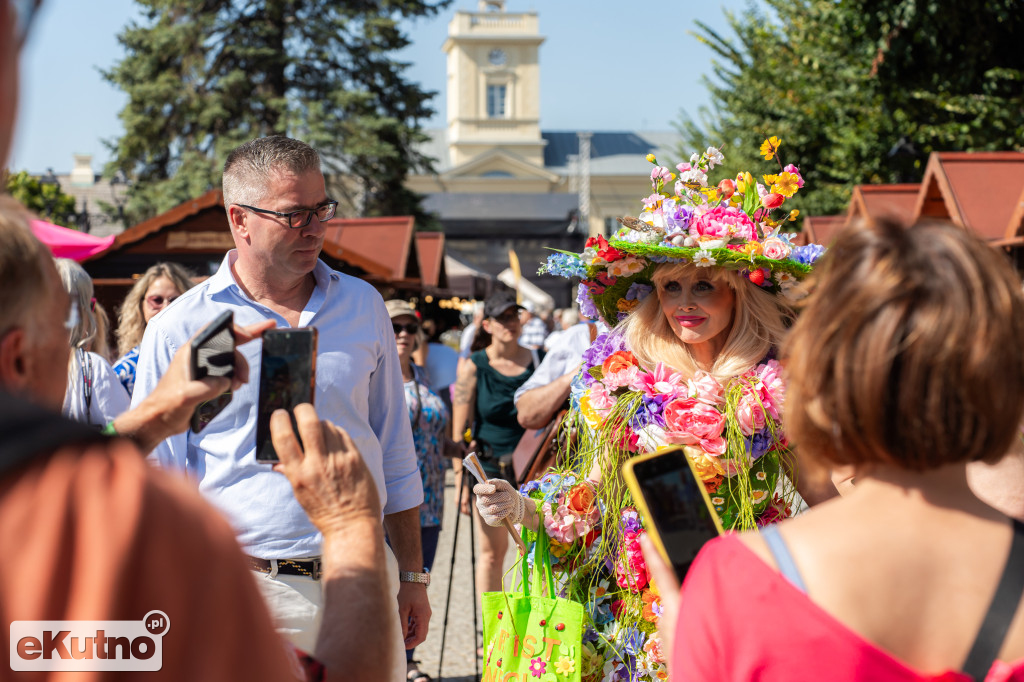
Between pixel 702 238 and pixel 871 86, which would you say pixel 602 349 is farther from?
pixel 871 86

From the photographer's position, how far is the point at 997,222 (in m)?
8.46

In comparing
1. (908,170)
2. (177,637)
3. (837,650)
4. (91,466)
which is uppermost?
(908,170)

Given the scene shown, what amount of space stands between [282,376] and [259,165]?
1420mm

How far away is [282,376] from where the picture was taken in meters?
1.61

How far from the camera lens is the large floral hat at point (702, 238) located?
3135mm

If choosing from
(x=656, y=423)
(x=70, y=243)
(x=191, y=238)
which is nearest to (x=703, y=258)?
(x=656, y=423)

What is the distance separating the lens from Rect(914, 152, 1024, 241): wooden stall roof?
8398mm

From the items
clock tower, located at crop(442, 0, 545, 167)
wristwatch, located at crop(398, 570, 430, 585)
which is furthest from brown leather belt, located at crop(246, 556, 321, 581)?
clock tower, located at crop(442, 0, 545, 167)

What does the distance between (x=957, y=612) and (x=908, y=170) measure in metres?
13.5

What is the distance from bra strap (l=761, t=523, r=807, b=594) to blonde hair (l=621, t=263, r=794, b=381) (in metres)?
1.73

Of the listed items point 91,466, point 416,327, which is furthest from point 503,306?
point 91,466

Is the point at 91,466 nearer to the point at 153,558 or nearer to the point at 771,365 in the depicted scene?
the point at 153,558

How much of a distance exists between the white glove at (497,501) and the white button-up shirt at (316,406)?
0.23 m

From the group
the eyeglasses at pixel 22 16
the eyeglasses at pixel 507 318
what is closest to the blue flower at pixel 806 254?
the eyeglasses at pixel 22 16
